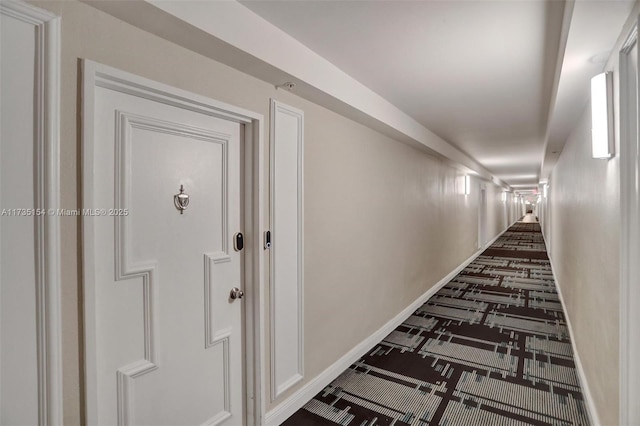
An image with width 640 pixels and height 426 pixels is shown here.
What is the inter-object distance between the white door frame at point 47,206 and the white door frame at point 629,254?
2108 mm

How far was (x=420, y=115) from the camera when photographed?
3670mm

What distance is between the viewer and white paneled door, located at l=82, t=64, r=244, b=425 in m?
1.36

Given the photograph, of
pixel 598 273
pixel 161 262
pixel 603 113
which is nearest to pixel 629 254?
pixel 603 113

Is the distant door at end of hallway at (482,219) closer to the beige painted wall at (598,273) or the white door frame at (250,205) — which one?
the beige painted wall at (598,273)

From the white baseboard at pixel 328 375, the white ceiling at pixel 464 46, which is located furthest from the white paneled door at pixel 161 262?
the white ceiling at pixel 464 46

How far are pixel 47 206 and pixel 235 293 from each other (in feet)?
3.46

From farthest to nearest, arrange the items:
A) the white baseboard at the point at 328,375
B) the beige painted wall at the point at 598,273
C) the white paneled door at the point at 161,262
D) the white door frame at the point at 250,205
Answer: the white baseboard at the point at 328,375
the beige painted wall at the point at 598,273
the white door frame at the point at 250,205
the white paneled door at the point at 161,262

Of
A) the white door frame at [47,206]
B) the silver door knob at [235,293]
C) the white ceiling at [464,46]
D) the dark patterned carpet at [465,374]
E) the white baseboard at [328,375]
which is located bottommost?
the dark patterned carpet at [465,374]

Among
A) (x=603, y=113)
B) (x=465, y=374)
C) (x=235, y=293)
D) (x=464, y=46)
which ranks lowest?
(x=465, y=374)

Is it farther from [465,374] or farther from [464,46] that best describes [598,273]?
[464,46]

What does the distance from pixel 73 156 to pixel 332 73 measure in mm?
1683

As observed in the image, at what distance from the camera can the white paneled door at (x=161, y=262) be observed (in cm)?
136

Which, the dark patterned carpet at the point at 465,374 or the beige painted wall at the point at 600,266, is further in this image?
the dark patterned carpet at the point at 465,374

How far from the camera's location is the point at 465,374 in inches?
110
